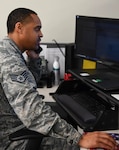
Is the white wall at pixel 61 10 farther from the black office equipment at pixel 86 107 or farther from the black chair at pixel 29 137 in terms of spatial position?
the black chair at pixel 29 137

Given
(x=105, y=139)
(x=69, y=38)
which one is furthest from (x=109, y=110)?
(x=69, y=38)

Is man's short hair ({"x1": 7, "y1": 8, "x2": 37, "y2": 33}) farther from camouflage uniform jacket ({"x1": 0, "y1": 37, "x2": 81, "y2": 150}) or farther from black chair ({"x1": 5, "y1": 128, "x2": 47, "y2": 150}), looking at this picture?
black chair ({"x1": 5, "y1": 128, "x2": 47, "y2": 150})

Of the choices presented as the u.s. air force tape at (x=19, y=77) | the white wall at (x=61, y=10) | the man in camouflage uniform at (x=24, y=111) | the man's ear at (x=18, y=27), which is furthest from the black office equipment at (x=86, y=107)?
the white wall at (x=61, y=10)

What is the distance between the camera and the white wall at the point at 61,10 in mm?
2443

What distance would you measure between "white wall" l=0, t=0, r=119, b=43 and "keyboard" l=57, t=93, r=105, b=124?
81cm

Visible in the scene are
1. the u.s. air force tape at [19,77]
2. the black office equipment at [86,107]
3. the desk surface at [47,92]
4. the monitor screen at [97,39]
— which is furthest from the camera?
the desk surface at [47,92]

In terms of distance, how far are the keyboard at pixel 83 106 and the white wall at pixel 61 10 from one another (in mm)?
806

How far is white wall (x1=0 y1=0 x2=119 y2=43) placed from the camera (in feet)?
8.02

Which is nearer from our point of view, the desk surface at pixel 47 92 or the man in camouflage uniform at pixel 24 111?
the man in camouflage uniform at pixel 24 111

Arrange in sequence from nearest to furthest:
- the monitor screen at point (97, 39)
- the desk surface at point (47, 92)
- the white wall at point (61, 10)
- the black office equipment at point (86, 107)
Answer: the black office equipment at point (86, 107) → the monitor screen at point (97, 39) → the desk surface at point (47, 92) → the white wall at point (61, 10)

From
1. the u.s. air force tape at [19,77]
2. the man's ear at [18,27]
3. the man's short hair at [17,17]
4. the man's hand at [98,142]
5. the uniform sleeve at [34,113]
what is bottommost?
the man's hand at [98,142]

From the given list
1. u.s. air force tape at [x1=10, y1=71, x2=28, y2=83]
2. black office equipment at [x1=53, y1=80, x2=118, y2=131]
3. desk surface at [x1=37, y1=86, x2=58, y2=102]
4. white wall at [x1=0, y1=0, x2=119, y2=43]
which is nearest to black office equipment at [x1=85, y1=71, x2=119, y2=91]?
black office equipment at [x1=53, y1=80, x2=118, y2=131]

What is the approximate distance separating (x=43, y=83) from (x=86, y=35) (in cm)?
59

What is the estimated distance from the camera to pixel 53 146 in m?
1.53
